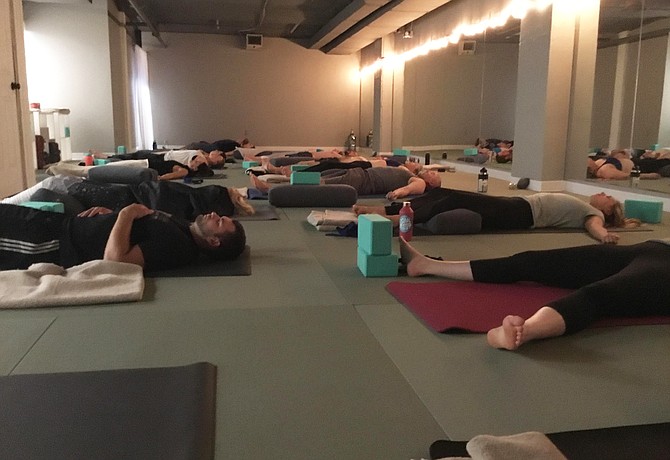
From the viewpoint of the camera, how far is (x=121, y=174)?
6.00 meters

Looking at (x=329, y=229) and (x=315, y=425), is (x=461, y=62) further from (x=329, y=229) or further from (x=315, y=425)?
(x=315, y=425)

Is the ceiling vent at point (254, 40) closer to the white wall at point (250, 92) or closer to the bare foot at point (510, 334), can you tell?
the white wall at point (250, 92)

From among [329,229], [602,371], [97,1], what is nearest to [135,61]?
[97,1]

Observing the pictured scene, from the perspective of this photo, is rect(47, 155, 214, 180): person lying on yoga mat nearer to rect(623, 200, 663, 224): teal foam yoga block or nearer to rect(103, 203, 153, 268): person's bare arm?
rect(103, 203, 153, 268): person's bare arm

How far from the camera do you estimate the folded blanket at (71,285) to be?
2533mm

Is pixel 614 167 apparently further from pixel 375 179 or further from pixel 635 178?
pixel 375 179

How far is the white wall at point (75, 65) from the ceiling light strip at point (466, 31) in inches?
233

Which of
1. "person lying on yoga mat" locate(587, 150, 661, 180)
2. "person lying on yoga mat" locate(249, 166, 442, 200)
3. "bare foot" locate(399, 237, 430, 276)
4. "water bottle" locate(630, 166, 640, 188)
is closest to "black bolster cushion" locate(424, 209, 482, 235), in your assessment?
"bare foot" locate(399, 237, 430, 276)

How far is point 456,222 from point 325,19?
10.8 meters

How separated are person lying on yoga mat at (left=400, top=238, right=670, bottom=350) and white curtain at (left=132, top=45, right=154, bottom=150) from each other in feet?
42.0

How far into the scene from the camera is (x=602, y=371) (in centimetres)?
198

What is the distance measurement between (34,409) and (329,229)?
299 cm

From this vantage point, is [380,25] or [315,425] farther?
[380,25]

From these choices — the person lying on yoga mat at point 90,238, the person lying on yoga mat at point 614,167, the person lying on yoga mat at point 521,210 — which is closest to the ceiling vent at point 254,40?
the person lying on yoga mat at point 614,167
